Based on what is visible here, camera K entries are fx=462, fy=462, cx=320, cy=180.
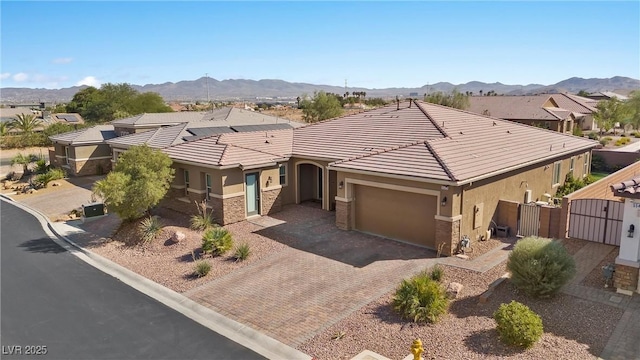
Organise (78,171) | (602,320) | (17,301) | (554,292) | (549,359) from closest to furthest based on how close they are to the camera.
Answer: (549,359) → (602,320) → (554,292) → (17,301) → (78,171)

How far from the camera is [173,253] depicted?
1900 centimetres

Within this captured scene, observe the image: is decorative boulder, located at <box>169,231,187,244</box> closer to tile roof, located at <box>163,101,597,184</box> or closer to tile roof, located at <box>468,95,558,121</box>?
tile roof, located at <box>163,101,597,184</box>

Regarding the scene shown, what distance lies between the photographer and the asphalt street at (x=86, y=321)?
11922 millimetres

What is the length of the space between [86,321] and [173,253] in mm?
5687

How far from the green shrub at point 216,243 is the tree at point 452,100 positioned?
174 ft

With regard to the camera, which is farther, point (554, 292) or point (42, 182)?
point (42, 182)

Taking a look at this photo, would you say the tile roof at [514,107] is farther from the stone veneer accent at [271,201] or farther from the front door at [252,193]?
the front door at [252,193]

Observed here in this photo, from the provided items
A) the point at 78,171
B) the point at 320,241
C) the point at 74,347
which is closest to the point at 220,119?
the point at 78,171

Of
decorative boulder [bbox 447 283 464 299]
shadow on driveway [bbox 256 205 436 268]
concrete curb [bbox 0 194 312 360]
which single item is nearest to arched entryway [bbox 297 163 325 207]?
shadow on driveway [bbox 256 205 436 268]

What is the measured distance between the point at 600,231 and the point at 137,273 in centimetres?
1780

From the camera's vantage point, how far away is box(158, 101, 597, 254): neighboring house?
18.5 meters

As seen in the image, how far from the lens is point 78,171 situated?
124ft

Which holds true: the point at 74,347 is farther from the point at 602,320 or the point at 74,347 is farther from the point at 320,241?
the point at 602,320

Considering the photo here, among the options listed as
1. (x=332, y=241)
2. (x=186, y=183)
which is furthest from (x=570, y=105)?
(x=186, y=183)
